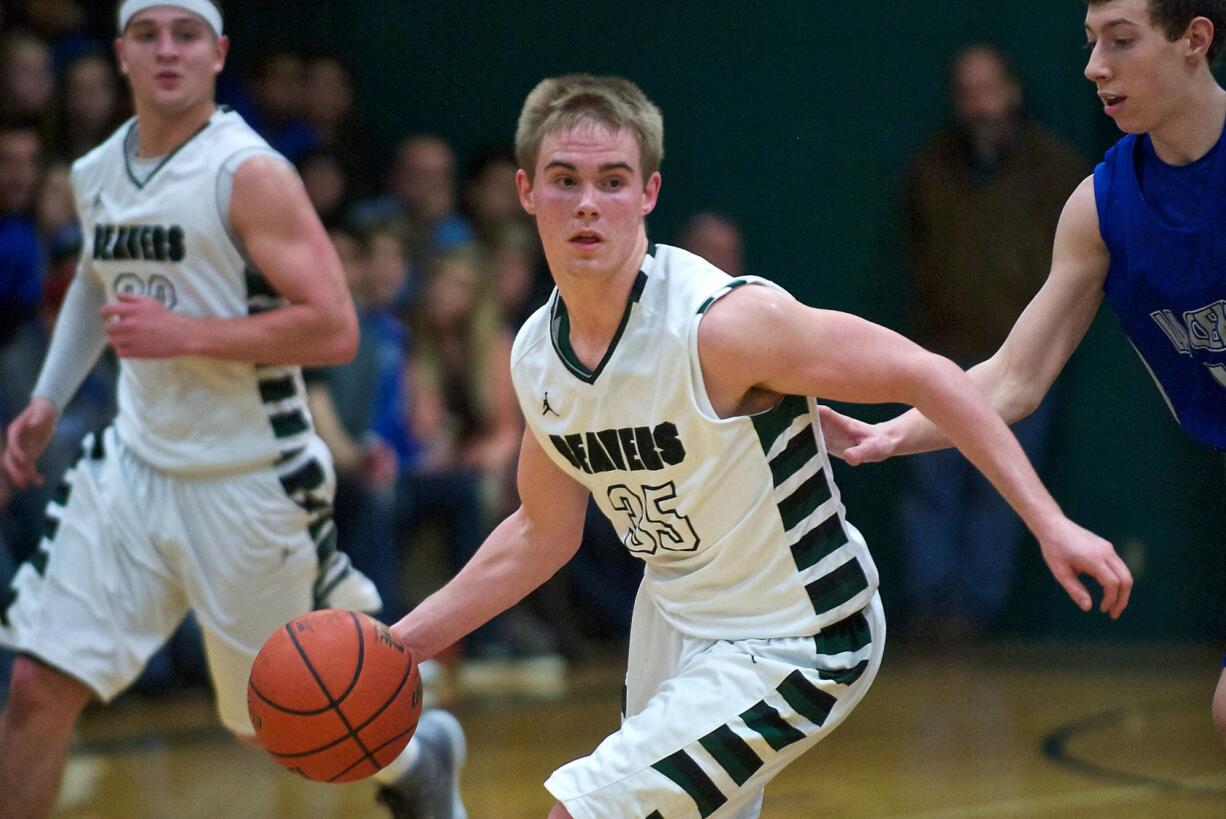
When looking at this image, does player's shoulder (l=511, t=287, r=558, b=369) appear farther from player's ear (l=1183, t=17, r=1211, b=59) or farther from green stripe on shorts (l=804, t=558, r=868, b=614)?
player's ear (l=1183, t=17, r=1211, b=59)

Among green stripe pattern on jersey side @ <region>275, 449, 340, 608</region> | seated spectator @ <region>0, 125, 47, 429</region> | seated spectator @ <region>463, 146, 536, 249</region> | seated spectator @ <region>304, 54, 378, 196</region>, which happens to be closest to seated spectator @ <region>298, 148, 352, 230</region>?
seated spectator @ <region>304, 54, 378, 196</region>

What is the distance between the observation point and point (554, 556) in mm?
3898

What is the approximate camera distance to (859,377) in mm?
3420

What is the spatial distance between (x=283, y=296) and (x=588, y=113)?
1.46m

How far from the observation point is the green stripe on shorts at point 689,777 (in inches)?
133

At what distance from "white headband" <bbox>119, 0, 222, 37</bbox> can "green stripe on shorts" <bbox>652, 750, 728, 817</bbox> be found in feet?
8.69

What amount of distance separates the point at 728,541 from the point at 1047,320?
100 centimetres

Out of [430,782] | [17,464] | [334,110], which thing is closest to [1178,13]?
[430,782]

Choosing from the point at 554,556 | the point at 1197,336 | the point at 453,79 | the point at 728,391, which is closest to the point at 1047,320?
the point at 1197,336

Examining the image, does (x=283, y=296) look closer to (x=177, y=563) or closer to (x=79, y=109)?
(x=177, y=563)

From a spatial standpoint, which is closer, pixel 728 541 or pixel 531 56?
pixel 728 541

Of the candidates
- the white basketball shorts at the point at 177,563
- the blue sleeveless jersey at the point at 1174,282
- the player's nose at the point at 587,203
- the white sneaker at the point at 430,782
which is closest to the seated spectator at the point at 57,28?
the white basketball shorts at the point at 177,563

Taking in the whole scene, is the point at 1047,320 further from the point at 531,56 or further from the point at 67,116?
the point at 531,56

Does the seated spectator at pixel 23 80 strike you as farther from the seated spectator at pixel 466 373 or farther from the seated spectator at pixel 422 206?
the seated spectator at pixel 466 373
